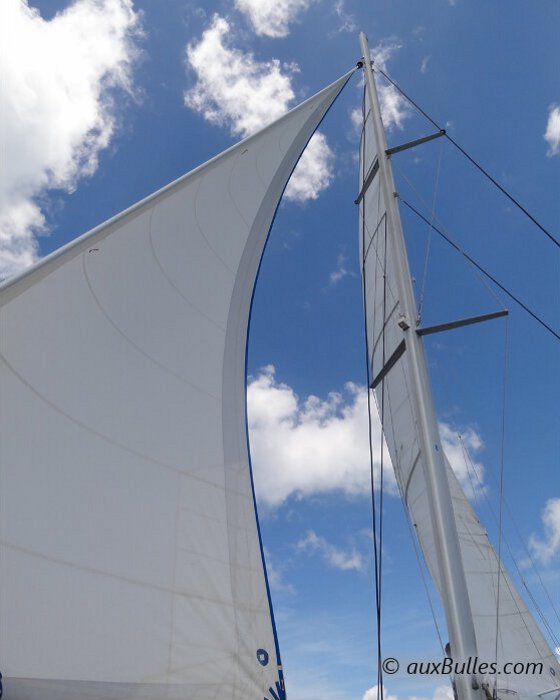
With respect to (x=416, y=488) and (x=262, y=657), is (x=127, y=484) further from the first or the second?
(x=416, y=488)

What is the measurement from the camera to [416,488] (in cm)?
702

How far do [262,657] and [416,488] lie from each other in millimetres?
4539

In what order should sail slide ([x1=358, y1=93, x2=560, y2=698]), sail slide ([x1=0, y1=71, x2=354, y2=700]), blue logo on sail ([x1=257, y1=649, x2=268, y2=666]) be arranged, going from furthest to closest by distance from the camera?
1. sail slide ([x1=358, y1=93, x2=560, y2=698])
2. blue logo on sail ([x1=257, y1=649, x2=268, y2=666])
3. sail slide ([x1=0, y1=71, x2=354, y2=700])

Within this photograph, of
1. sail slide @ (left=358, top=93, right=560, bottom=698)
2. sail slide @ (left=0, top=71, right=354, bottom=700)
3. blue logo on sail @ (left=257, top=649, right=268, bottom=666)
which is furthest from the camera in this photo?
sail slide @ (left=358, top=93, right=560, bottom=698)

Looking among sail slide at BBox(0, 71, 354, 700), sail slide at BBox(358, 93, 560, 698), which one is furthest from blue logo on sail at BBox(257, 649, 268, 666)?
sail slide at BBox(358, 93, 560, 698)

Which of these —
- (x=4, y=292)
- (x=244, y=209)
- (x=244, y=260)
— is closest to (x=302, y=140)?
(x=244, y=209)

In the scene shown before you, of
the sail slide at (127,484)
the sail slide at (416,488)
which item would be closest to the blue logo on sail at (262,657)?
the sail slide at (127,484)

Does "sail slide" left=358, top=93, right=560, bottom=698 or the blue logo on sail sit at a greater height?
"sail slide" left=358, top=93, right=560, bottom=698

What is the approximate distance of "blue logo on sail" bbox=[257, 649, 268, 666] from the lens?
9.69 ft

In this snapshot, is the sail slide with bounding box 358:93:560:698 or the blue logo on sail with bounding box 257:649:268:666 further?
the sail slide with bounding box 358:93:560:698

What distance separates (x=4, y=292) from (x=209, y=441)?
1.84 metres

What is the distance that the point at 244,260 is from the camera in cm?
564

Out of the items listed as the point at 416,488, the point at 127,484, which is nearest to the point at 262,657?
the point at 127,484

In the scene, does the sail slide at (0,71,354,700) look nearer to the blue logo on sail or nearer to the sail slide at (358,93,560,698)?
the blue logo on sail
